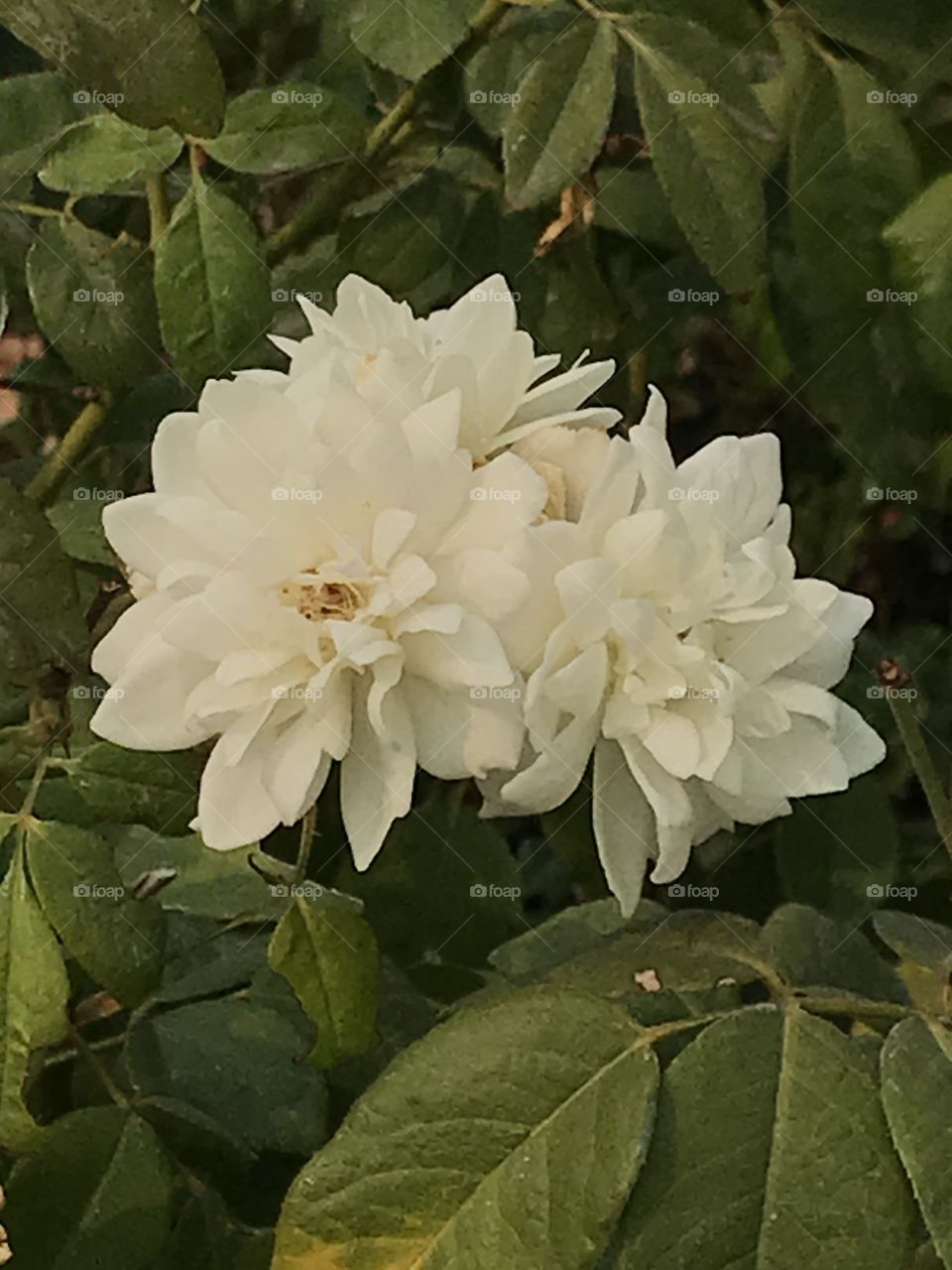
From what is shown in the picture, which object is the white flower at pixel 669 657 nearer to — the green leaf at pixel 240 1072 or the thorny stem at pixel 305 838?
the thorny stem at pixel 305 838

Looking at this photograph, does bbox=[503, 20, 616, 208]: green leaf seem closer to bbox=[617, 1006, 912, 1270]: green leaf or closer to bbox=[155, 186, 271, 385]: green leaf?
bbox=[155, 186, 271, 385]: green leaf

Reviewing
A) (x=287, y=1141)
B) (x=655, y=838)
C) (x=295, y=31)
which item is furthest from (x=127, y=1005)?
(x=295, y=31)

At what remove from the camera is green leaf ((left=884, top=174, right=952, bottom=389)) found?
0.63 m

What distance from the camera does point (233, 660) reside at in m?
0.47

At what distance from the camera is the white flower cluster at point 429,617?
473 mm

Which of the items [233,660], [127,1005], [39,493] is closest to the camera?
[233,660]

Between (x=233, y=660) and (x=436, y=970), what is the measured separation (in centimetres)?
34

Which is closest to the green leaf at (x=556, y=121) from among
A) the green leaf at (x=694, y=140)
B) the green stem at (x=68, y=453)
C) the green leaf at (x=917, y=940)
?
the green leaf at (x=694, y=140)

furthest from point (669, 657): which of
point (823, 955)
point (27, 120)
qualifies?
point (27, 120)

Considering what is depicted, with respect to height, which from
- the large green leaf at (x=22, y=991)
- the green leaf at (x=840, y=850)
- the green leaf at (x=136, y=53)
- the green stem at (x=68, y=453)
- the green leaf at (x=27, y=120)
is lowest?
the green leaf at (x=840, y=850)

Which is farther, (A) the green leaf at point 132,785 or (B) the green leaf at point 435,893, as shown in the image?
(B) the green leaf at point 435,893

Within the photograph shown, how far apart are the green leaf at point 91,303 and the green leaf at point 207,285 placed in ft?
0.18

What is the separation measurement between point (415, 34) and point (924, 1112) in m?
0.51

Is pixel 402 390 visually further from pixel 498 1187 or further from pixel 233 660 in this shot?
pixel 498 1187
